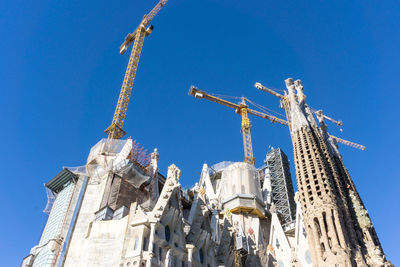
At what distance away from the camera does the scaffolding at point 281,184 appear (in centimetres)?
5201

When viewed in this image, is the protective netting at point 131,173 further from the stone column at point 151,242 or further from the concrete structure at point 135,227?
the stone column at point 151,242

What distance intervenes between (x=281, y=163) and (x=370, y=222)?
2324 cm

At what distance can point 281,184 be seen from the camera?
2224 inches

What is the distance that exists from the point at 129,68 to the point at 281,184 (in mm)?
27426

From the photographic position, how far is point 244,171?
1992 inches

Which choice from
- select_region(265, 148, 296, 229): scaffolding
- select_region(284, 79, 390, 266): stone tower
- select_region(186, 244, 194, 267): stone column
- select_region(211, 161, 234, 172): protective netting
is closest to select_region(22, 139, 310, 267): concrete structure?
select_region(186, 244, 194, 267): stone column

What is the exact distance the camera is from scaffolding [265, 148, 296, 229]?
52009 mm

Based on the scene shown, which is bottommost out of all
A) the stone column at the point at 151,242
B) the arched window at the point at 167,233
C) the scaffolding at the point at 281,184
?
the stone column at the point at 151,242

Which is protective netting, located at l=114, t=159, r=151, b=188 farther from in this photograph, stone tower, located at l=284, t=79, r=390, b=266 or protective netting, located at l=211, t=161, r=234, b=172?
protective netting, located at l=211, t=161, r=234, b=172

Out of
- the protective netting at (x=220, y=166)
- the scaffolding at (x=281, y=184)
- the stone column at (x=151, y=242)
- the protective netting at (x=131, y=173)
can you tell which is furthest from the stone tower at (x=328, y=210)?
the protective netting at (x=131, y=173)

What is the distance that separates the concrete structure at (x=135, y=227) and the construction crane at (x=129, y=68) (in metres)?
8.49

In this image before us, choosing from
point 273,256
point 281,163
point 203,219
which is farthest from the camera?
point 281,163

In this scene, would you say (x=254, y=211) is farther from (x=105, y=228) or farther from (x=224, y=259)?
(x=105, y=228)

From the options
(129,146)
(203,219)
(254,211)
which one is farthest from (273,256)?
(129,146)
